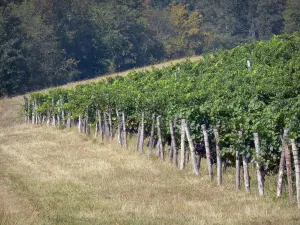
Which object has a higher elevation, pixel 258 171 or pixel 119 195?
pixel 258 171

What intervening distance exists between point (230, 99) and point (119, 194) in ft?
17.3

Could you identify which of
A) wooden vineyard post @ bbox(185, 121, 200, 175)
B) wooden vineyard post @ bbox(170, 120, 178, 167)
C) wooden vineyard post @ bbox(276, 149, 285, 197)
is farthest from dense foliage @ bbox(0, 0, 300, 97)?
wooden vineyard post @ bbox(276, 149, 285, 197)

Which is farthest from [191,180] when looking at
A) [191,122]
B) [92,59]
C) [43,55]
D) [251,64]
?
[92,59]

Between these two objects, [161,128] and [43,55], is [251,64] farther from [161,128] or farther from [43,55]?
[43,55]

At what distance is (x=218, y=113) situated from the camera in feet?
59.6

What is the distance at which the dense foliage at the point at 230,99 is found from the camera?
51.9 ft

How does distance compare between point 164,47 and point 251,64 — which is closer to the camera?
point 251,64

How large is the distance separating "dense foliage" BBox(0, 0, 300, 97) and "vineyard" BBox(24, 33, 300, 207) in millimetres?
33574

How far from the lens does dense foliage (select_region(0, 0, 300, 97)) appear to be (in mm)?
67562

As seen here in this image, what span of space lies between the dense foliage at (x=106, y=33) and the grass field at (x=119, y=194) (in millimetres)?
44136

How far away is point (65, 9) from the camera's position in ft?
258

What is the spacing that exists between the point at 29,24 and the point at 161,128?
54.0 m

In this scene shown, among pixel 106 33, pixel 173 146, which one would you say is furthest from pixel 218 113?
pixel 106 33

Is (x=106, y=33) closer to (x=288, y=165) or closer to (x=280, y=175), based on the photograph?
(x=280, y=175)
